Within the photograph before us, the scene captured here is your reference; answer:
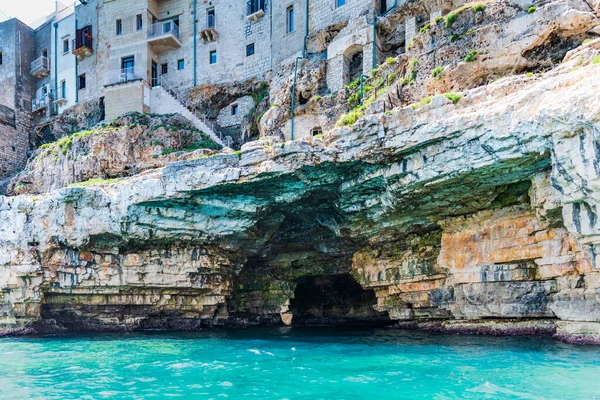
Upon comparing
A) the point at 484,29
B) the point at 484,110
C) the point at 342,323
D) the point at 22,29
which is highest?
the point at 22,29

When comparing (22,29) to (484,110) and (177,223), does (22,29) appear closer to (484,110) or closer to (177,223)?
(177,223)

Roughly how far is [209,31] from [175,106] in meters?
6.73

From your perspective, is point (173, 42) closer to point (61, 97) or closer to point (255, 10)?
point (255, 10)

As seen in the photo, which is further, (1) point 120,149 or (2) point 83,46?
(2) point 83,46

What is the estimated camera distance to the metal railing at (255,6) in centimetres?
3891

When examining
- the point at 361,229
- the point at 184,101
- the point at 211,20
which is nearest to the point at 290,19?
the point at 211,20

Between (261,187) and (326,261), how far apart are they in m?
7.79

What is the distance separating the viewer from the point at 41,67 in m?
48.6

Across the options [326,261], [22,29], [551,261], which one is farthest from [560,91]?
[22,29]

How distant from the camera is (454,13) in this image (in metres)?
24.0

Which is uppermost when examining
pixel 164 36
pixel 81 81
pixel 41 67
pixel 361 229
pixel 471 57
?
pixel 41 67

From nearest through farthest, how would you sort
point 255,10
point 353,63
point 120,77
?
point 353,63, point 255,10, point 120,77

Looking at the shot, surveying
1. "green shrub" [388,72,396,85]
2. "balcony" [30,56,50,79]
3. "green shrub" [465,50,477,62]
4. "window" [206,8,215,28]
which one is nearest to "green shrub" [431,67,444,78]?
"green shrub" [465,50,477,62]

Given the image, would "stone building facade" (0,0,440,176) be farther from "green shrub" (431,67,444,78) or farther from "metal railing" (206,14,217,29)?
"green shrub" (431,67,444,78)
